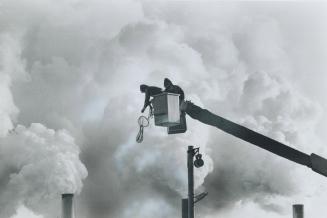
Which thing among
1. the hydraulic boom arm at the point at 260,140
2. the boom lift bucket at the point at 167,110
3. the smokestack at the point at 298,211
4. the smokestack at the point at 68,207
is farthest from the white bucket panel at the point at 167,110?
the smokestack at the point at 298,211

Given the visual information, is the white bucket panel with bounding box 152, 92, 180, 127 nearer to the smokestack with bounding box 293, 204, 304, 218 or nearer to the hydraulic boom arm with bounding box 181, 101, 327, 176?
the hydraulic boom arm with bounding box 181, 101, 327, 176

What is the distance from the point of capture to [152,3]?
1858cm

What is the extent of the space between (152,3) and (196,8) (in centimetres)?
252

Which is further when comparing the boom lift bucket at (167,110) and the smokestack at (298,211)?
the smokestack at (298,211)

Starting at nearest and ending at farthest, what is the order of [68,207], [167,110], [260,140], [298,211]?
[167,110] < [260,140] < [68,207] < [298,211]

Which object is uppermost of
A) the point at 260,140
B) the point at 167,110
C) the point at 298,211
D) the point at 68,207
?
the point at 298,211

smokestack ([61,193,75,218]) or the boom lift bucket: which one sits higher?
smokestack ([61,193,75,218])

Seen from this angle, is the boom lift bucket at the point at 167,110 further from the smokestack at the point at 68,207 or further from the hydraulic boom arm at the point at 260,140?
the smokestack at the point at 68,207

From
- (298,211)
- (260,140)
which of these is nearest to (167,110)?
(260,140)

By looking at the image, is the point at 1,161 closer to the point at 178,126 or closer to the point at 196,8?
the point at 196,8

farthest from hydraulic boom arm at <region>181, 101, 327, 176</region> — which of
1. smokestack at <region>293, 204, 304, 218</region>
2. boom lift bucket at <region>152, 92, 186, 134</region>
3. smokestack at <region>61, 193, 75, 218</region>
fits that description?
smokestack at <region>293, 204, 304, 218</region>

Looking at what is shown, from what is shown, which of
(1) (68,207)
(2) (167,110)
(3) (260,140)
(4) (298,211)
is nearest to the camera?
(2) (167,110)

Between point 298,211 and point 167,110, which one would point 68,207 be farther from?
point 167,110

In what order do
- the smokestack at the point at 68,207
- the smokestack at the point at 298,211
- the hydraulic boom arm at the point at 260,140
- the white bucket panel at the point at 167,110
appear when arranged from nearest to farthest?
the white bucket panel at the point at 167,110
the hydraulic boom arm at the point at 260,140
the smokestack at the point at 68,207
the smokestack at the point at 298,211
